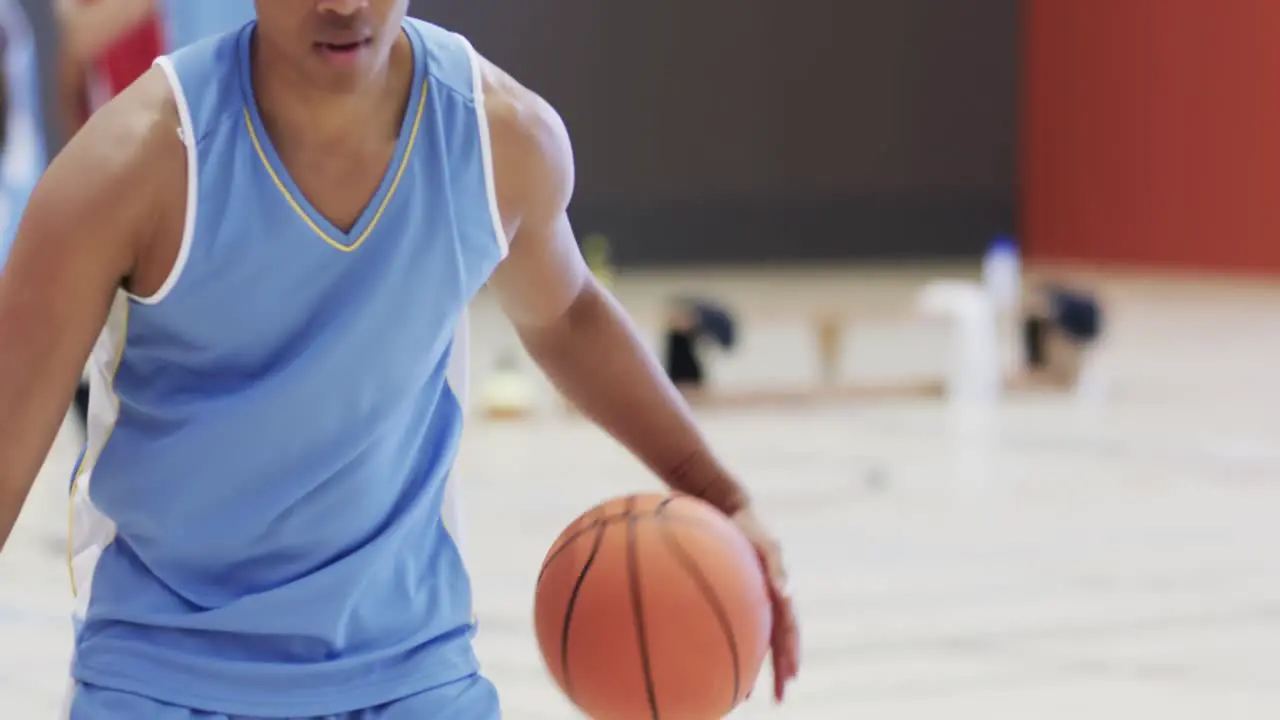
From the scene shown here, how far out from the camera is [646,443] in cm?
218

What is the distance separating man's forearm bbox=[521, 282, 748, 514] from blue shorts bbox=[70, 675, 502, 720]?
0.34m

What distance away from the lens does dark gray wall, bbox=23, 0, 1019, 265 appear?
13.0 meters

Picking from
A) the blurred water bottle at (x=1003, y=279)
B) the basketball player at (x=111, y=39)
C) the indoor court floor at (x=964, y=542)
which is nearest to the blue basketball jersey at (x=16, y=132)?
the basketball player at (x=111, y=39)

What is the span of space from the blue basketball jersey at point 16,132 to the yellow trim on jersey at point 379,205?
3013 millimetres

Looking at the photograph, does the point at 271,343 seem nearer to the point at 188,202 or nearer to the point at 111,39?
the point at 188,202

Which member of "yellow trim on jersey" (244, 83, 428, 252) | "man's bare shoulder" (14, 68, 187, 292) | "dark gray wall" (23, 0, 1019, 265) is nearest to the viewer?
"man's bare shoulder" (14, 68, 187, 292)

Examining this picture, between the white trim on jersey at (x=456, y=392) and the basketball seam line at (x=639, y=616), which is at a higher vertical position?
the white trim on jersey at (x=456, y=392)

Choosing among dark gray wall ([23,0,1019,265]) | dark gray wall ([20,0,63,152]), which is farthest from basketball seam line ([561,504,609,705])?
dark gray wall ([23,0,1019,265])

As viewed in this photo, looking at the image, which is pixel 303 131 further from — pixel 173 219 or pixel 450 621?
pixel 450 621

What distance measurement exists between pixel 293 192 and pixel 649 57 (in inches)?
458

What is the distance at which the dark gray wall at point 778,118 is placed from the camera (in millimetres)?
12961

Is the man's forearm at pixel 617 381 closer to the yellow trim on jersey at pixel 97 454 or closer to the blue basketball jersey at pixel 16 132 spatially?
the yellow trim on jersey at pixel 97 454

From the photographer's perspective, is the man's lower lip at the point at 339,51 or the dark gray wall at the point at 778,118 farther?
the dark gray wall at the point at 778,118

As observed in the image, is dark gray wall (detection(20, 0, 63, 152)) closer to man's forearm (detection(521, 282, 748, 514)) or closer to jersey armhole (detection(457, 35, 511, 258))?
man's forearm (detection(521, 282, 748, 514))
